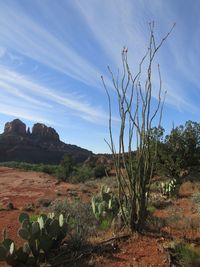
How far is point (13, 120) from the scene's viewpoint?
3187 inches

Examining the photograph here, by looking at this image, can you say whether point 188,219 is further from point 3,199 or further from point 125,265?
point 3,199

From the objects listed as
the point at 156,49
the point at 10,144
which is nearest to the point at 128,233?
the point at 156,49

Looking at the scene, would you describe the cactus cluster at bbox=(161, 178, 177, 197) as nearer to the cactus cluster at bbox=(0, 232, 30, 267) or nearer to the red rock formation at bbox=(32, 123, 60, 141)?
the cactus cluster at bbox=(0, 232, 30, 267)

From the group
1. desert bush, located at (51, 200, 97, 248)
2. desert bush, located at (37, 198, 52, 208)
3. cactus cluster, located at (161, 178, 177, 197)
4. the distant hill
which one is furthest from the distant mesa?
desert bush, located at (51, 200, 97, 248)

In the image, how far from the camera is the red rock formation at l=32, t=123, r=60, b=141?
82438mm

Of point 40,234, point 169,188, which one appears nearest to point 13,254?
point 40,234

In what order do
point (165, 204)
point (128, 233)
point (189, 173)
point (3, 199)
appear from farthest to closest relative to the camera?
1. point (189, 173)
2. point (3, 199)
3. point (165, 204)
4. point (128, 233)

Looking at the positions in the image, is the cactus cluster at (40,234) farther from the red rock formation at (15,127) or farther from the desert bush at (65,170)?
the red rock formation at (15,127)

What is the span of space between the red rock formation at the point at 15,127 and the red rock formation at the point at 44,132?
2575mm

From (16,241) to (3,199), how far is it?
7.79 meters

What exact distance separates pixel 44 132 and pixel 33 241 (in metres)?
77.9

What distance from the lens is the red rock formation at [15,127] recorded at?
7938 cm

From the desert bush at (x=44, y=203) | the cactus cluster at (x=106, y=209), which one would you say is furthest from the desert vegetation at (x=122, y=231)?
the desert bush at (x=44, y=203)

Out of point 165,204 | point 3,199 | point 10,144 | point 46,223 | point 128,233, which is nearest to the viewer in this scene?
point 46,223
